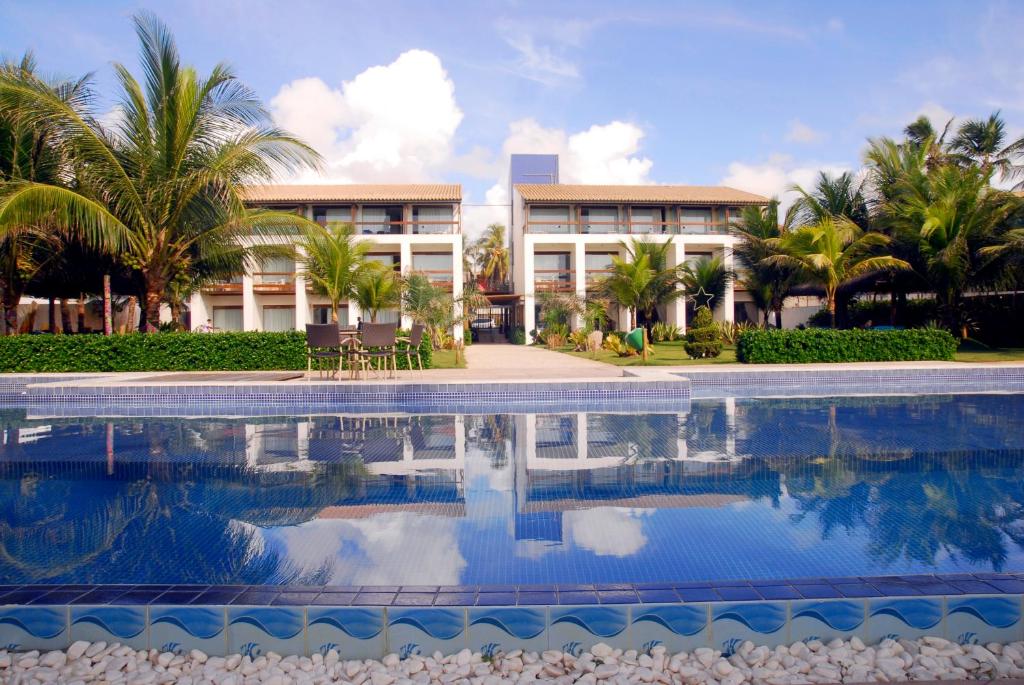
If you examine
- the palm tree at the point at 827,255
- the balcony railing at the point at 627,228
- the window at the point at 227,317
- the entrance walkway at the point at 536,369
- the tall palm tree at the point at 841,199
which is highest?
the balcony railing at the point at 627,228

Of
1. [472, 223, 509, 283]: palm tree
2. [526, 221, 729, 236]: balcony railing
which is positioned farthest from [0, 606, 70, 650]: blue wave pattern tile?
[472, 223, 509, 283]: palm tree

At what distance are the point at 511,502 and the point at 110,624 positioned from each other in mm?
2390

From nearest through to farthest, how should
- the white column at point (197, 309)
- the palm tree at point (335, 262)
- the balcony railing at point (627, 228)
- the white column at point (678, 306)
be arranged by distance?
1. the palm tree at point (335, 262)
2. the white column at point (197, 309)
3. the white column at point (678, 306)
4. the balcony railing at point (627, 228)

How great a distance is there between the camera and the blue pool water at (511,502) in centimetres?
329

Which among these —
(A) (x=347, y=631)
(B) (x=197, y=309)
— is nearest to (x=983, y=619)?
(A) (x=347, y=631)

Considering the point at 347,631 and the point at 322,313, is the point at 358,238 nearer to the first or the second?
the point at 322,313

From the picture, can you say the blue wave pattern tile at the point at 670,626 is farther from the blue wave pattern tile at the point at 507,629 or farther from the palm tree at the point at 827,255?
the palm tree at the point at 827,255

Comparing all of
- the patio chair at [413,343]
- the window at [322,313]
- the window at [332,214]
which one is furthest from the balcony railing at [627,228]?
the patio chair at [413,343]

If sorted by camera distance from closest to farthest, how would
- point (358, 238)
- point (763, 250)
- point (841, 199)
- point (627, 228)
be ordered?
point (841, 199)
point (763, 250)
point (358, 238)
point (627, 228)

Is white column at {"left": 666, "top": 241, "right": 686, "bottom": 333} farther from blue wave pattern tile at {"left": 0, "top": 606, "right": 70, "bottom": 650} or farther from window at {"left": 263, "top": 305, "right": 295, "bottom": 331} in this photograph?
blue wave pattern tile at {"left": 0, "top": 606, "right": 70, "bottom": 650}

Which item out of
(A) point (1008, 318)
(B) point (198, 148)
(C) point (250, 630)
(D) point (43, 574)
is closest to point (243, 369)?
(B) point (198, 148)

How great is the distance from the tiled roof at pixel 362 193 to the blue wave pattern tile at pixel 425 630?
89.6ft

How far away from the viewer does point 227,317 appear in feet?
Answer: 95.4

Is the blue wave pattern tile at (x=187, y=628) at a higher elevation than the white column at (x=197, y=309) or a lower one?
lower
